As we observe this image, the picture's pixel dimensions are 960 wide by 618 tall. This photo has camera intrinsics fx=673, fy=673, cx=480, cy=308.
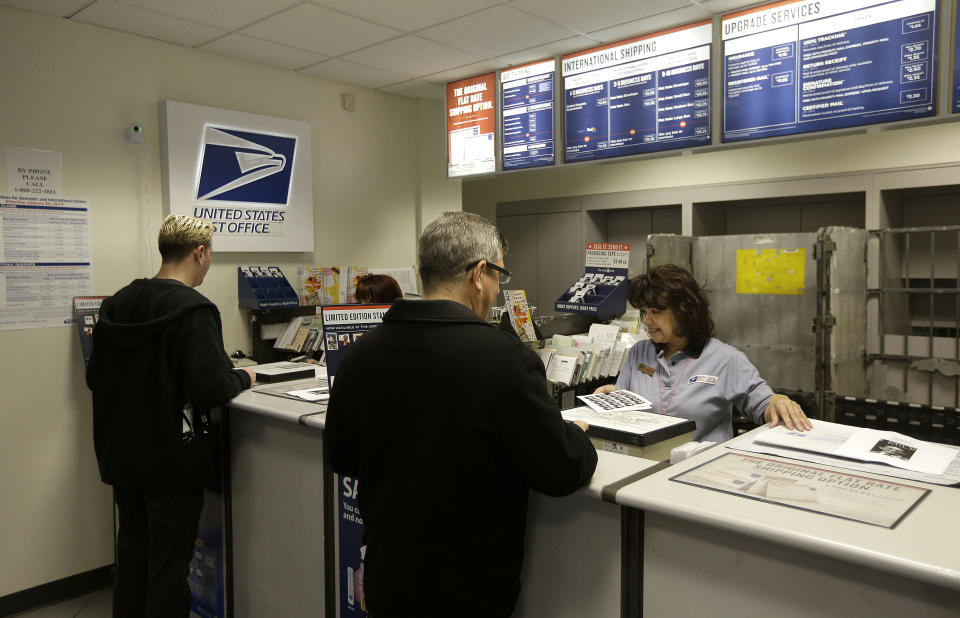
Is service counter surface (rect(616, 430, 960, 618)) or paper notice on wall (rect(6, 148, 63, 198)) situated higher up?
paper notice on wall (rect(6, 148, 63, 198))

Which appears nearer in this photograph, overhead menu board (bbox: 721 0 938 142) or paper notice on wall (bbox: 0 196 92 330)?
overhead menu board (bbox: 721 0 938 142)

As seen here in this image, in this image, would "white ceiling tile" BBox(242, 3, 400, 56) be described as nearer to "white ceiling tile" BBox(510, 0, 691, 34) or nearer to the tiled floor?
"white ceiling tile" BBox(510, 0, 691, 34)

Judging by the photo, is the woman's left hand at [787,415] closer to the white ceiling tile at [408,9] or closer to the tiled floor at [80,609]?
the white ceiling tile at [408,9]

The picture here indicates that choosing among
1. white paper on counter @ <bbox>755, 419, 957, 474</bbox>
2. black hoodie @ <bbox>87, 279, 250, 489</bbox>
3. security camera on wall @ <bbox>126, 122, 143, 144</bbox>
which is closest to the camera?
white paper on counter @ <bbox>755, 419, 957, 474</bbox>

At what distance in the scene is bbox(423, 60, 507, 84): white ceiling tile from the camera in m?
4.06

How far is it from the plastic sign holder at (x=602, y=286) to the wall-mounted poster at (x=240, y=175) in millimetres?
1833

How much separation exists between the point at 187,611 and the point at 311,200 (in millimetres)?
2691

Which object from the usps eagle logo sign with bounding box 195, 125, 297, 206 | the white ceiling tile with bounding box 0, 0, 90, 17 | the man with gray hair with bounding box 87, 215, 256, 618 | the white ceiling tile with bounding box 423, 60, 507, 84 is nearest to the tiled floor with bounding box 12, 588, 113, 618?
the man with gray hair with bounding box 87, 215, 256, 618

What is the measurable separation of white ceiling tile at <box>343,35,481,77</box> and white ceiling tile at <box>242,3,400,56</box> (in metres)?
0.11

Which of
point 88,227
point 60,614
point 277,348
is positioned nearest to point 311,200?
point 277,348

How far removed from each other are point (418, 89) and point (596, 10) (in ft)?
6.19

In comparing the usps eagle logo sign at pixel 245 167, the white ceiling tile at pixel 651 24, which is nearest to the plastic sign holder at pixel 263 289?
the usps eagle logo sign at pixel 245 167

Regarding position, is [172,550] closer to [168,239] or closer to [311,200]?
[168,239]

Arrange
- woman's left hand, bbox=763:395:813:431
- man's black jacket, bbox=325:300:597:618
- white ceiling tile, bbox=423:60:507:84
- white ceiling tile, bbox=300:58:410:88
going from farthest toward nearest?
white ceiling tile, bbox=300:58:410:88 < white ceiling tile, bbox=423:60:507:84 < woman's left hand, bbox=763:395:813:431 < man's black jacket, bbox=325:300:597:618
